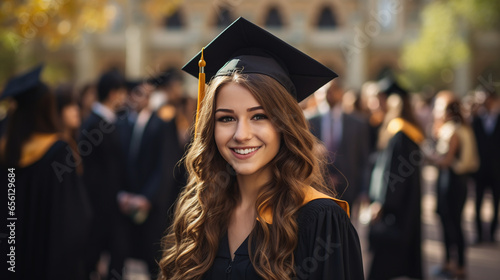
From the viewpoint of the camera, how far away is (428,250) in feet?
23.2

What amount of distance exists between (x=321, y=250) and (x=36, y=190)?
2.43 m

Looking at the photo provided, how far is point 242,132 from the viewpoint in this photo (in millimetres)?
1912

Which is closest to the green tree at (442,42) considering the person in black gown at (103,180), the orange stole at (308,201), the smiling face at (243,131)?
the person in black gown at (103,180)

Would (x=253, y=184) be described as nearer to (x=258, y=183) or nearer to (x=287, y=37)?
(x=258, y=183)

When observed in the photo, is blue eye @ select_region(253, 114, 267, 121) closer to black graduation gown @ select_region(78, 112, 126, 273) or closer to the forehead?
the forehead

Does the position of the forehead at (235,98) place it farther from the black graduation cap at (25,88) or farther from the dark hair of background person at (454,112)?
the dark hair of background person at (454,112)

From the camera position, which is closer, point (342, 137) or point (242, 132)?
point (242, 132)

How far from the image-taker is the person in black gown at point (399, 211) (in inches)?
190

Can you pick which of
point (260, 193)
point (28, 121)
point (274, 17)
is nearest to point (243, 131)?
point (260, 193)

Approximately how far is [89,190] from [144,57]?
97.0 ft

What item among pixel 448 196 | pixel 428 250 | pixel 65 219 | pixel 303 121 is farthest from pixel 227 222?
pixel 428 250

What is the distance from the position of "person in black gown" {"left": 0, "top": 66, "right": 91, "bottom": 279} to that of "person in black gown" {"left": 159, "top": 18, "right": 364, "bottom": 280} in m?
1.63

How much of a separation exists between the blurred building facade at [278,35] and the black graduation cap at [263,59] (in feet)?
102

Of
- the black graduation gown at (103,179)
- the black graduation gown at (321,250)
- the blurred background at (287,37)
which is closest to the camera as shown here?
the black graduation gown at (321,250)
